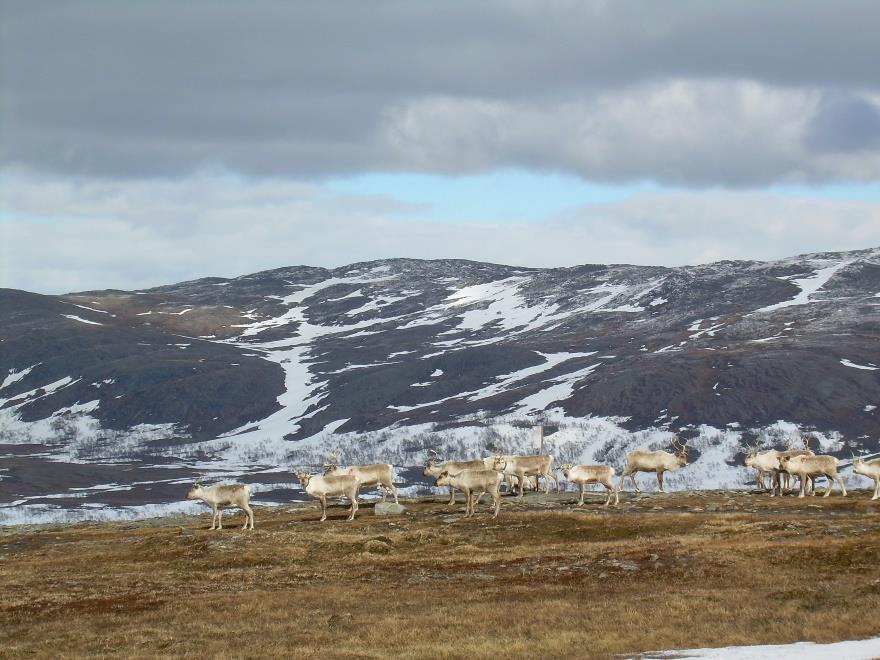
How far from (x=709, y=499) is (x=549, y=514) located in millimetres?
11003

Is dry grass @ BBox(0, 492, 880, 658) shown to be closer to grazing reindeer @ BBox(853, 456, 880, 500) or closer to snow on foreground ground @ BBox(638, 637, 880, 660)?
snow on foreground ground @ BBox(638, 637, 880, 660)

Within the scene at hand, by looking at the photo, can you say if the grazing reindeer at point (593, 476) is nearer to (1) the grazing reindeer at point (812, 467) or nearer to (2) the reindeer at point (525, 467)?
(2) the reindeer at point (525, 467)

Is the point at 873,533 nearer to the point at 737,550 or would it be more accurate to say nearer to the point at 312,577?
the point at 737,550

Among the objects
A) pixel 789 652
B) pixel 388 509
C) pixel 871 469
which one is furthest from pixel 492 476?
pixel 789 652

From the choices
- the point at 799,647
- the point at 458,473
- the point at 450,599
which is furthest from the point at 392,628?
the point at 458,473

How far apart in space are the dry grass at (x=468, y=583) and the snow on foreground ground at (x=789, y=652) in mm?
944

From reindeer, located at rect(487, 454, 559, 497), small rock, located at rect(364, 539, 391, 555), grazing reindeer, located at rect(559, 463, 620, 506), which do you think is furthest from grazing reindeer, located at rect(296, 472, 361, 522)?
grazing reindeer, located at rect(559, 463, 620, 506)

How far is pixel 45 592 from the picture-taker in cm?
3938

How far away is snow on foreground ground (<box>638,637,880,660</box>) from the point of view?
23.0 metres

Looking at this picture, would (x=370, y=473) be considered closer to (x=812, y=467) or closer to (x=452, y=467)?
(x=452, y=467)

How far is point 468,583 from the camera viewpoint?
3703 cm

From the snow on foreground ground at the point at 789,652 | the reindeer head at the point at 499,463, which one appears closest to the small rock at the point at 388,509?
the reindeer head at the point at 499,463

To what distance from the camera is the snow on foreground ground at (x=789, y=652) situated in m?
23.0

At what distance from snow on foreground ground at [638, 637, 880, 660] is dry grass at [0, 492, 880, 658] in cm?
94
